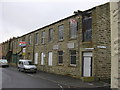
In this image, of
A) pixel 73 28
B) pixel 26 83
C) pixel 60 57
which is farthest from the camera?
pixel 60 57

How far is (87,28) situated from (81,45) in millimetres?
1825

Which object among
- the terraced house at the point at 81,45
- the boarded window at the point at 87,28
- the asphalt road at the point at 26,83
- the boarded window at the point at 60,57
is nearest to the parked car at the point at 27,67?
the terraced house at the point at 81,45

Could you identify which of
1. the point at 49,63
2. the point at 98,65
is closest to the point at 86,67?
the point at 98,65

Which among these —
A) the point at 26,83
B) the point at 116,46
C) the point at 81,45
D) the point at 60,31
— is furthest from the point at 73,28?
the point at 116,46

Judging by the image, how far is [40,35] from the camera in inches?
1057

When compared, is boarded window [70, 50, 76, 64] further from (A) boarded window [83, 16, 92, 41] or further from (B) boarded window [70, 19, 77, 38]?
(A) boarded window [83, 16, 92, 41]

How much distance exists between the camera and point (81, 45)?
17.0 meters

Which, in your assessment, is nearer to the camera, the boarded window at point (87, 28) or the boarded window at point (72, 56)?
the boarded window at point (87, 28)

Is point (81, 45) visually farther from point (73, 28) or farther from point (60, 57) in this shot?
point (60, 57)

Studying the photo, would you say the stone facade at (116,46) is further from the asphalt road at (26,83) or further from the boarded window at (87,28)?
the boarded window at (87,28)

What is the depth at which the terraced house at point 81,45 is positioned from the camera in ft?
51.1

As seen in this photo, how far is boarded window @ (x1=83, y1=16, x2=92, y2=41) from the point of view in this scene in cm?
1652

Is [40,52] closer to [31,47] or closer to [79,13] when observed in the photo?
[31,47]

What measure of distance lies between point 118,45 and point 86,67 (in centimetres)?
1493
